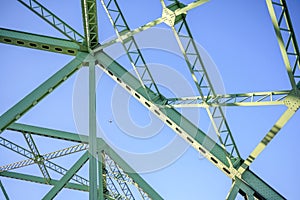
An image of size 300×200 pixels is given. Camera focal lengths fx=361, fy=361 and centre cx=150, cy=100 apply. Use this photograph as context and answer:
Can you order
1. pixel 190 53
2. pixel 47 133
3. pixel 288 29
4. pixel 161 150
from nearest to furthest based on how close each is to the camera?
pixel 288 29
pixel 190 53
pixel 47 133
pixel 161 150

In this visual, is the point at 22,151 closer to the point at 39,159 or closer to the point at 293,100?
the point at 39,159

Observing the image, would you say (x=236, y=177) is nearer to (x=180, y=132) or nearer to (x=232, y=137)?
(x=232, y=137)

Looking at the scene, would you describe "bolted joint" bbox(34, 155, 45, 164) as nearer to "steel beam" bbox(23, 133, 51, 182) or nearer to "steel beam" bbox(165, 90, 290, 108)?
"steel beam" bbox(23, 133, 51, 182)

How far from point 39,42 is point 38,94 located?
2428 mm

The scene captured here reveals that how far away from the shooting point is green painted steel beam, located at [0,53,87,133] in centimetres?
1323

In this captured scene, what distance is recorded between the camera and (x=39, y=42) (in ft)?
49.6

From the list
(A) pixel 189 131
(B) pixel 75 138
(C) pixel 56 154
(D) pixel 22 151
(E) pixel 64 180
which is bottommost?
(E) pixel 64 180

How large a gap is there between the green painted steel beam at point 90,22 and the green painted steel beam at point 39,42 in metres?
0.49

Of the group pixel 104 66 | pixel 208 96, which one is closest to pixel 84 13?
pixel 104 66

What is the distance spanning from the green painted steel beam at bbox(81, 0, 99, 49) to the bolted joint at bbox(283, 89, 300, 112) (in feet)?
27.3

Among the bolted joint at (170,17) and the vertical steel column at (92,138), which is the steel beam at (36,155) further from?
the bolted joint at (170,17)

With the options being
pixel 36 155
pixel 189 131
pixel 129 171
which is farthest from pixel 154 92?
pixel 36 155

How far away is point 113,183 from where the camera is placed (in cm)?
2495

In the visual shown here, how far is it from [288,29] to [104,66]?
8.00m
